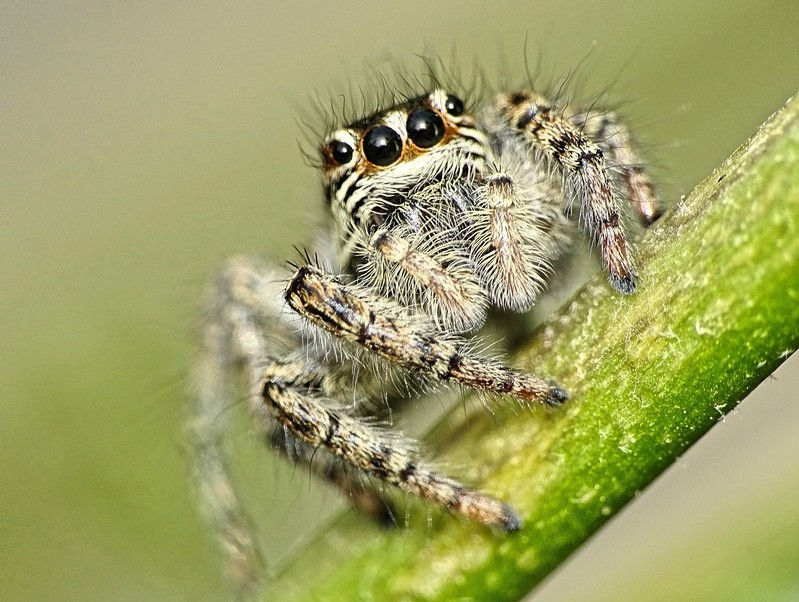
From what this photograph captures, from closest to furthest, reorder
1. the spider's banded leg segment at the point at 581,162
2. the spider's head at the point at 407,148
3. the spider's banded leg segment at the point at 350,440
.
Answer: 1. the spider's banded leg segment at the point at 581,162
2. the spider's banded leg segment at the point at 350,440
3. the spider's head at the point at 407,148

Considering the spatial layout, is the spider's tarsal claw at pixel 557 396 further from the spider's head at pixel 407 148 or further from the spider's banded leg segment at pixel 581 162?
the spider's head at pixel 407 148

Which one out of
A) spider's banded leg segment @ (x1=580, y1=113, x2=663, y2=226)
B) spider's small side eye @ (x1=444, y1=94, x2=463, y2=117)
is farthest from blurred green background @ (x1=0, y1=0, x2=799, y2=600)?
spider's small side eye @ (x1=444, y1=94, x2=463, y2=117)

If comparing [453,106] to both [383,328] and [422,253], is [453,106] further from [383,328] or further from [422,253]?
[383,328]

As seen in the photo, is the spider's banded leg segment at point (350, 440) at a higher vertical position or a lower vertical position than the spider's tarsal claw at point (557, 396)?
lower

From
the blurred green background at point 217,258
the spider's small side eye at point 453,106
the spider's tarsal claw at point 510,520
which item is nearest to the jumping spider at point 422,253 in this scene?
the spider's small side eye at point 453,106

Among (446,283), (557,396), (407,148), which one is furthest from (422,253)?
(557,396)

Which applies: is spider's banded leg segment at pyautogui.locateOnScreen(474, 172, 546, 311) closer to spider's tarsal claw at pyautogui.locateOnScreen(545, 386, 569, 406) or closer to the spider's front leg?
the spider's front leg
